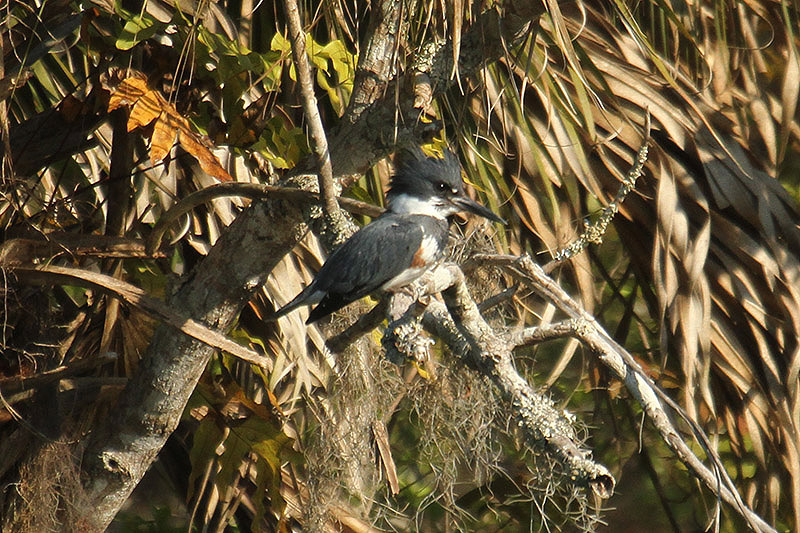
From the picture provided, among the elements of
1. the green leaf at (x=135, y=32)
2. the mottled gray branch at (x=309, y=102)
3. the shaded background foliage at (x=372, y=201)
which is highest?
the green leaf at (x=135, y=32)

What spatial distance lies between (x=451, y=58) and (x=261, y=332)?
3.62ft

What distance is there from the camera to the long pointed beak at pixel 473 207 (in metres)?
Answer: 2.42

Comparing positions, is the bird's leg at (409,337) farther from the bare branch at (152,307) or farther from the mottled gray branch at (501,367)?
the bare branch at (152,307)

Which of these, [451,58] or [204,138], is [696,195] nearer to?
[451,58]

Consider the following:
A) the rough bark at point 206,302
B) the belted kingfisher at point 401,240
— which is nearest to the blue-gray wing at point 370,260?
the belted kingfisher at point 401,240

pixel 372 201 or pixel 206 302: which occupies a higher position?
pixel 206 302

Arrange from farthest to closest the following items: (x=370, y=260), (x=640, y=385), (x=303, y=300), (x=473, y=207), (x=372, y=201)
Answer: (x=372, y=201) → (x=473, y=207) → (x=303, y=300) → (x=370, y=260) → (x=640, y=385)

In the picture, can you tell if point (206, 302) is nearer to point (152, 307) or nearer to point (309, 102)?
point (152, 307)

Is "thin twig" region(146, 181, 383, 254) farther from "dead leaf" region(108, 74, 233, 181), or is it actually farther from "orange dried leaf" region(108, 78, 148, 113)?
"orange dried leaf" region(108, 78, 148, 113)

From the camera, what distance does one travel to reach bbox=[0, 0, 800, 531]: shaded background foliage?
7.43 feet

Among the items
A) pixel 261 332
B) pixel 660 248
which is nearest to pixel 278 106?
pixel 261 332

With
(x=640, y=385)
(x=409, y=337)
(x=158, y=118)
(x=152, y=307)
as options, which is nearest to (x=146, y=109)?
(x=158, y=118)

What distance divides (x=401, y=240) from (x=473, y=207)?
0.33 metres

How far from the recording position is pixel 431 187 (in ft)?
8.21
